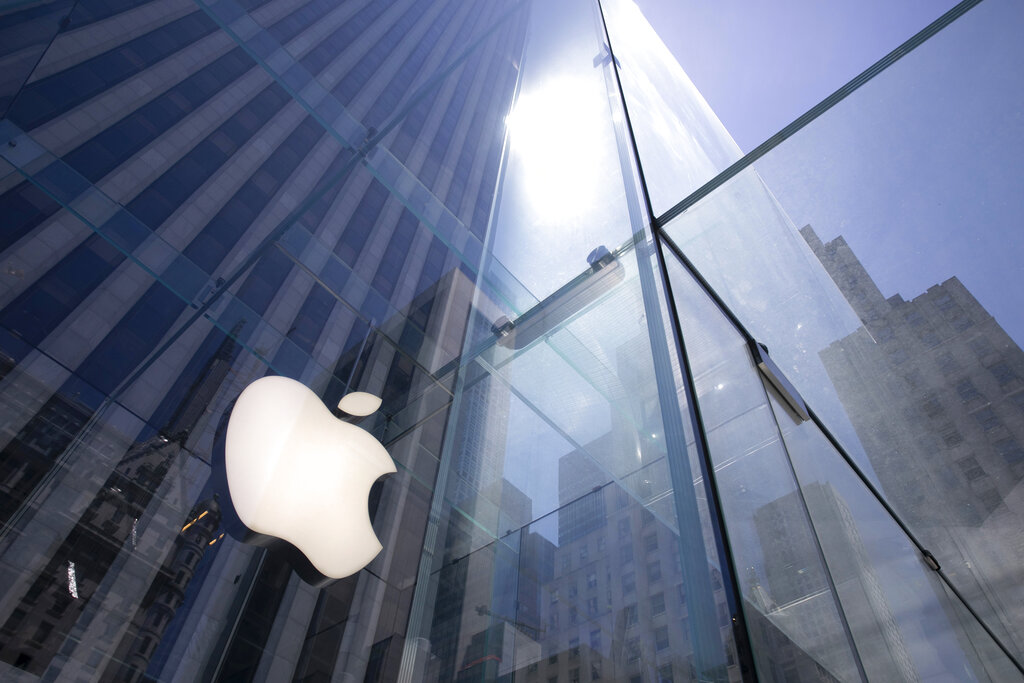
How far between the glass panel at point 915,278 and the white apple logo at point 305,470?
1144 millimetres

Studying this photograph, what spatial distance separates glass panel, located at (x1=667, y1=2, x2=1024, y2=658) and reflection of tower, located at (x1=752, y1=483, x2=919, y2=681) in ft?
1.28

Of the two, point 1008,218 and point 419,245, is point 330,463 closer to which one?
point 1008,218

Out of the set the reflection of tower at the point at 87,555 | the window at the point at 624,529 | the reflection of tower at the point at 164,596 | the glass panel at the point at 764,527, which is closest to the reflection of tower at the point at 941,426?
the glass panel at the point at 764,527

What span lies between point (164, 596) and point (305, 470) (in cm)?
522

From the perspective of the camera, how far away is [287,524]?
61.5 inches

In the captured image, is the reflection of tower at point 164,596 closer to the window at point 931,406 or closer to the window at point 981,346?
the window at point 931,406

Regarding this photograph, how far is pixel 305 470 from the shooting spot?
162cm

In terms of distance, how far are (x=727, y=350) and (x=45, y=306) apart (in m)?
11.4

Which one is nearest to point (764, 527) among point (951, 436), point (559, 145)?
point (951, 436)

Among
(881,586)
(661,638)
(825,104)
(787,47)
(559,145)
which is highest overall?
(787,47)

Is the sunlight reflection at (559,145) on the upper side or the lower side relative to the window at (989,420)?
upper

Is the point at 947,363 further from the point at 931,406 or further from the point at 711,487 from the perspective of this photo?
the point at 711,487

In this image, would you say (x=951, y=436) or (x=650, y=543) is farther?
(x=951, y=436)

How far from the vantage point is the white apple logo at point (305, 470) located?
1.58 m
